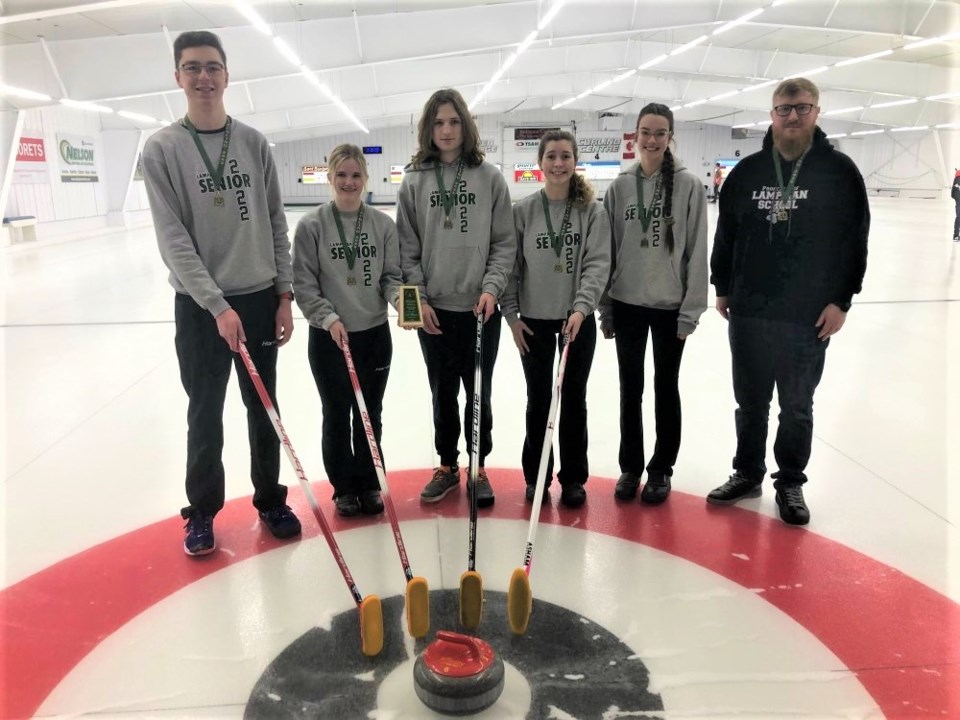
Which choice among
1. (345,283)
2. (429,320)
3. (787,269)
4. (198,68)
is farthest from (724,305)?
(198,68)

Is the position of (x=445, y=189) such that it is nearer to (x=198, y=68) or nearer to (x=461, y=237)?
(x=461, y=237)

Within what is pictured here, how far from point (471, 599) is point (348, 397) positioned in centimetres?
99

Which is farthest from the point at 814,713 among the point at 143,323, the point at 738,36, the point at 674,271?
the point at 738,36

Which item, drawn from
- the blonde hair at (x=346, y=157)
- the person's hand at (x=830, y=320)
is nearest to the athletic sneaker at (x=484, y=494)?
the blonde hair at (x=346, y=157)

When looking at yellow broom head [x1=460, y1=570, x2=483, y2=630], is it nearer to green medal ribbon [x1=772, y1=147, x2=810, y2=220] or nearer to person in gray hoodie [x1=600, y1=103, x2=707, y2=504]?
person in gray hoodie [x1=600, y1=103, x2=707, y2=504]

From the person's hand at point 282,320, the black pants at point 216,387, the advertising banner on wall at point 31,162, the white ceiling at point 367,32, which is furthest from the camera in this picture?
the advertising banner on wall at point 31,162

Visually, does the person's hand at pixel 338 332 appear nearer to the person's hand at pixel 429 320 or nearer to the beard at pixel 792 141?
the person's hand at pixel 429 320

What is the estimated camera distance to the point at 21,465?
10.6ft

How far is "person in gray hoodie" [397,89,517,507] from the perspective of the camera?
2471 millimetres

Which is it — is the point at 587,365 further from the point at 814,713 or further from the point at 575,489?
the point at 814,713

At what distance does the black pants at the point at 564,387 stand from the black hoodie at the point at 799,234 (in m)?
0.68

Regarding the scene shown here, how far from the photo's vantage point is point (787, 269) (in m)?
2.55

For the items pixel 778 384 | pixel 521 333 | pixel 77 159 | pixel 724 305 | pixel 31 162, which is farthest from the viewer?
pixel 77 159

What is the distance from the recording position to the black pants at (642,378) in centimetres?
262
